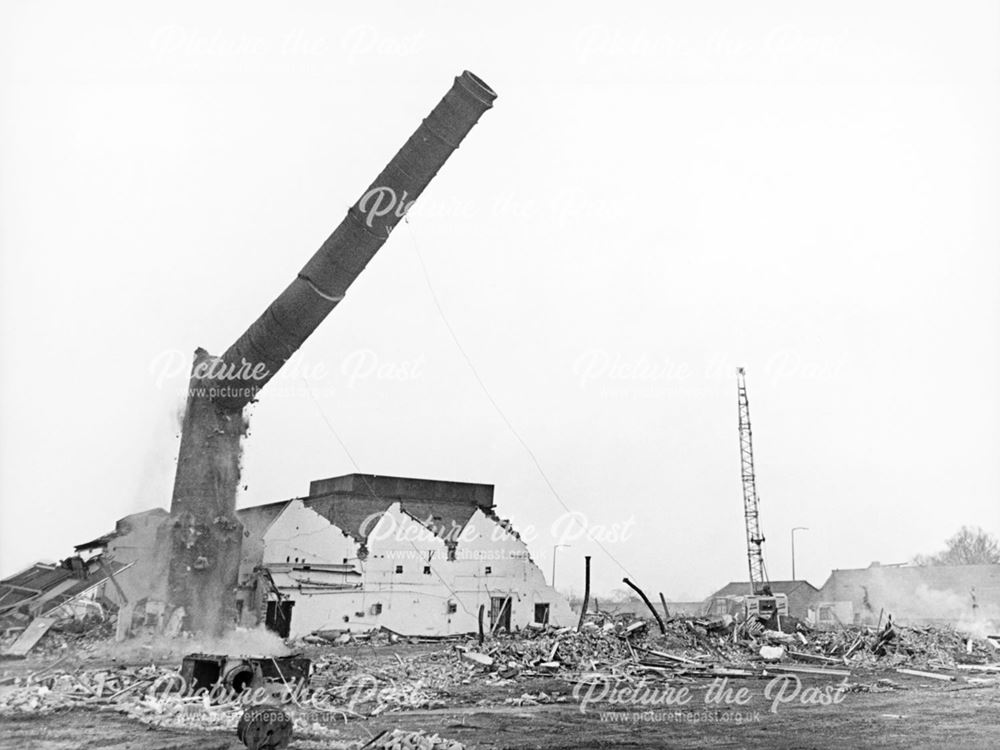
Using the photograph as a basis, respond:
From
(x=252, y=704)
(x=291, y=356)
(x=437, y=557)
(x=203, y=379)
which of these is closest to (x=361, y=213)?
(x=291, y=356)

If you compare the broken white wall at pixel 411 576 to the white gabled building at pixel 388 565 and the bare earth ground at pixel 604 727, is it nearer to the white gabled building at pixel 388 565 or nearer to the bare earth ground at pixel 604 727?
the white gabled building at pixel 388 565

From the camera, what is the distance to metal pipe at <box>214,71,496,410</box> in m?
18.1

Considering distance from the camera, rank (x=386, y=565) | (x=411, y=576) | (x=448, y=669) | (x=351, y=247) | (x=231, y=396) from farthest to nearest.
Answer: (x=411, y=576), (x=386, y=565), (x=231, y=396), (x=448, y=669), (x=351, y=247)

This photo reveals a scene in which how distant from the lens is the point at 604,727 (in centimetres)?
1311

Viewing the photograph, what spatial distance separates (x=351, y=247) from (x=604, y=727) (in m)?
11.4

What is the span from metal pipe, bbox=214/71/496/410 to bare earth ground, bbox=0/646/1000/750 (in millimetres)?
9108

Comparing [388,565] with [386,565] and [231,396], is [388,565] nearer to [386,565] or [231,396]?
[386,565]

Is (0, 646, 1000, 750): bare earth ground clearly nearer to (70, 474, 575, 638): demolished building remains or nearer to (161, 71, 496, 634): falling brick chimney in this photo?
(161, 71, 496, 634): falling brick chimney

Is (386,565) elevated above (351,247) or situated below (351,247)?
below

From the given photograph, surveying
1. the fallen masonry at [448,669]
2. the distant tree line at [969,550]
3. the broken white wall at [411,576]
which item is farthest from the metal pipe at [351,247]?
the distant tree line at [969,550]

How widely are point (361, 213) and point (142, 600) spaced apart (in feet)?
37.5

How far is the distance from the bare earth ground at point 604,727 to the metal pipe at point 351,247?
29.9 feet

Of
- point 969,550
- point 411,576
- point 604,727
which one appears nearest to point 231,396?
point 411,576

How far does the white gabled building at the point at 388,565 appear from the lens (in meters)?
28.5
